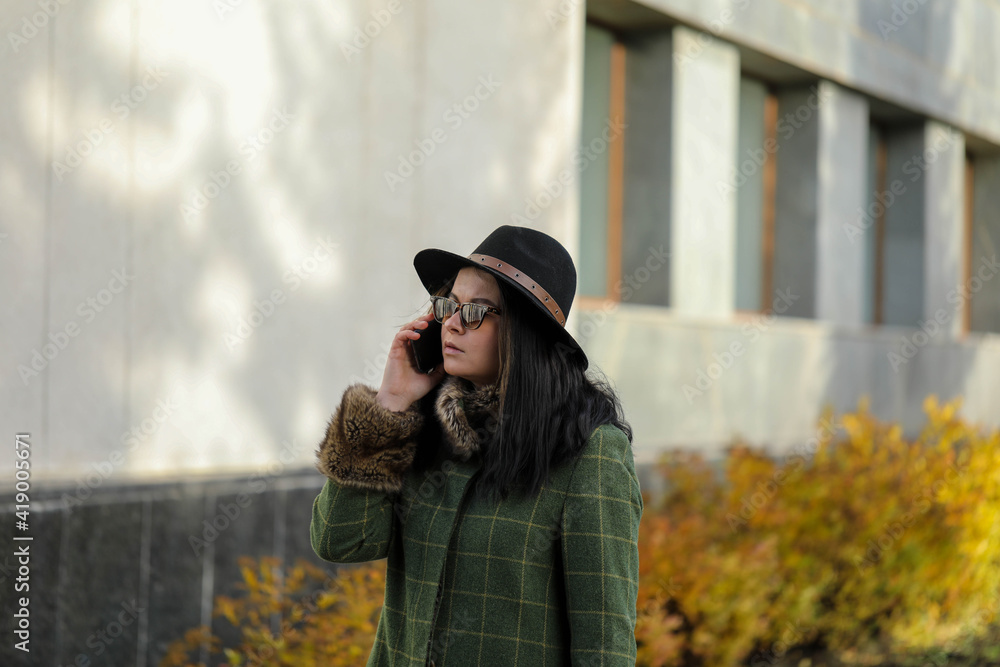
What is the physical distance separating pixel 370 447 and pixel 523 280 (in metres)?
0.51

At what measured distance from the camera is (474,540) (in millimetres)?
2277

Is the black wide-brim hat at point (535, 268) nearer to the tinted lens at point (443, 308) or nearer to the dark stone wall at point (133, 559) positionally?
the tinted lens at point (443, 308)

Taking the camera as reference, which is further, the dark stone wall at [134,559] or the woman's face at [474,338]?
the dark stone wall at [134,559]

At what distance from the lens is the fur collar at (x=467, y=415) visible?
2328 millimetres

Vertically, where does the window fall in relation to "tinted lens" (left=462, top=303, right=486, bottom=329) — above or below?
above

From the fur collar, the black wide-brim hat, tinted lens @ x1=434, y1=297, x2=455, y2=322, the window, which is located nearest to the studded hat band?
the black wide-brim hat

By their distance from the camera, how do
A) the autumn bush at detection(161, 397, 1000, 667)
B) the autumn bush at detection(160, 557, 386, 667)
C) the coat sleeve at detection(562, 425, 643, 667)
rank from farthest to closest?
the autumn bush at detection(161, 397, 1000, 667) < the autumn bush at detection(160, 557, 386, 667) < the coat sleeve at detection(562, 425, 643, 667)

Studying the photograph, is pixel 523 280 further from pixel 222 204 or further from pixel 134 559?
pixel 222 204

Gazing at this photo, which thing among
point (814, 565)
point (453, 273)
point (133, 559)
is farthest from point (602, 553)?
→ point (814, 565)

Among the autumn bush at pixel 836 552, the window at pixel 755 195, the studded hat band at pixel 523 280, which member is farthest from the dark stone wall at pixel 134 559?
the window at pixel 755 195

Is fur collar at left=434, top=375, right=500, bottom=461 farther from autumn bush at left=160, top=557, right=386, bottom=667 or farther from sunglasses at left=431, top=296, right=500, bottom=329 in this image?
autumn bush at left=160, top=557, right=386, bottom=667

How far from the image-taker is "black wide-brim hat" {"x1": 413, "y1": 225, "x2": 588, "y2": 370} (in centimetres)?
231

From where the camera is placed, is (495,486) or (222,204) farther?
(222,204)

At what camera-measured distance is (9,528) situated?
4.24 m
